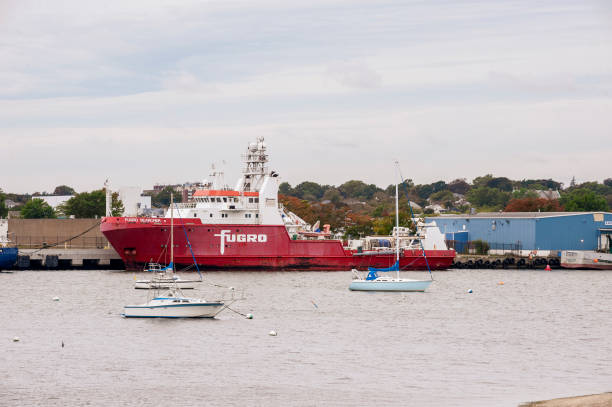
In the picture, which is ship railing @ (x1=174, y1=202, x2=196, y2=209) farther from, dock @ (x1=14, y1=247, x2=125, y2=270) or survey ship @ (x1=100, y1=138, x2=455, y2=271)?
dock @ (x1=14, y1=247, x2=125, y2=270)

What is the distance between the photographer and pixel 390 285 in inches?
2068

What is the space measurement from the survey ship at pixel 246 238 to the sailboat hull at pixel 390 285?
1049cm

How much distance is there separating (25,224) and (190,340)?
185 feet

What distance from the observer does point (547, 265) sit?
255 feet

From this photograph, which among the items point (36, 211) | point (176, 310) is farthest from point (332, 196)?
point (176, 310)

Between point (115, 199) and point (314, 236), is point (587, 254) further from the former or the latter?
point (115, 199)

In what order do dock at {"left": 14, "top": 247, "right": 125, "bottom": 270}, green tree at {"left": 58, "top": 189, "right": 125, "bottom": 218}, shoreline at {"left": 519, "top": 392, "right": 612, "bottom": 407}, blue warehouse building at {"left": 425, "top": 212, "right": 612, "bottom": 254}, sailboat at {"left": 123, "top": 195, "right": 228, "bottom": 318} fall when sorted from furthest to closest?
1. green tree at {"left": 58, "top": 189, "right": 125, "bottom": 218}
2. blue warehouse building at {"left": 425, "top": 212, "right": 612, "bottom": 254}
3. dock at {"left": 14, "top": 247, "right": 125, "bottom": 270}
4. sailboat at {"left": 123, "top": 195, "right": 228, "bottom": 318}
5. shoreline at {"left": 519, "top": 392, "right": 612, "bottom": 407}

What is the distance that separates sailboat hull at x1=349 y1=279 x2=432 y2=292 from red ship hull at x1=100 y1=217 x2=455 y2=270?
48.4ft

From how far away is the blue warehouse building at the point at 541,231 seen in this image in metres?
82.2

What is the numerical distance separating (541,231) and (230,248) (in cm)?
3041

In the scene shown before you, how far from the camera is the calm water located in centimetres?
2555

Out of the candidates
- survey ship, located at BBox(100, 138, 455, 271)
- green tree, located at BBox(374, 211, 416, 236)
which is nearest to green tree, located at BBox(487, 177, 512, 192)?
green tree, located at BBox(374, 211, 416, 236)

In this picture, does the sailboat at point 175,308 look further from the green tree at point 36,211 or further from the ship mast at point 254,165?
the green tree at point 36,211

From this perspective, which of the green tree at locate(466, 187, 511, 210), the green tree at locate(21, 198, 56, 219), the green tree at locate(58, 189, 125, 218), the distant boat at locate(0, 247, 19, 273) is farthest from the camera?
the green tree at locate(466, 187, 511, 210)
